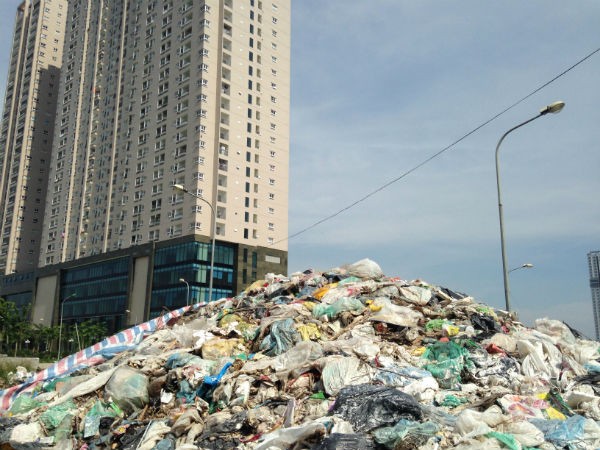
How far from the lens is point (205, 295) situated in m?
54.7

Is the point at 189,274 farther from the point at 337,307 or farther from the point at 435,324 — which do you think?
the point at 435,324

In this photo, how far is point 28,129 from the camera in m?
91.7

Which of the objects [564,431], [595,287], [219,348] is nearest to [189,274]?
[219,348]

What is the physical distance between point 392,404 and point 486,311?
23.5 ft

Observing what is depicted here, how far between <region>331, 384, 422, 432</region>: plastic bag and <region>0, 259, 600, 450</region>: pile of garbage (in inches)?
0.8

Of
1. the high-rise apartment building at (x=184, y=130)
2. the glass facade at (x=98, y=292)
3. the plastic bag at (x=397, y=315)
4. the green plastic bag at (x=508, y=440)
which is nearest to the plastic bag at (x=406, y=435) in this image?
the green plastic bag at (x=508, y=440)

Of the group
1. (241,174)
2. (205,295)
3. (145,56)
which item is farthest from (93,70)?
(205,295)

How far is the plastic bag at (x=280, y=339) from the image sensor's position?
1141 cm

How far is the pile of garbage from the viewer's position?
23.2 ft

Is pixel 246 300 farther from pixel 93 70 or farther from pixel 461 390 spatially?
pixel 93 70

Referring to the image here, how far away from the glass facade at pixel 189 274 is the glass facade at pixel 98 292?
19.5ft

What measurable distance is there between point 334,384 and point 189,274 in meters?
46.7

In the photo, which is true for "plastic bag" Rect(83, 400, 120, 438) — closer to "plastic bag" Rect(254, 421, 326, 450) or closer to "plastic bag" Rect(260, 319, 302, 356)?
"plastic bag" Rect(260, 319, 302, 356)

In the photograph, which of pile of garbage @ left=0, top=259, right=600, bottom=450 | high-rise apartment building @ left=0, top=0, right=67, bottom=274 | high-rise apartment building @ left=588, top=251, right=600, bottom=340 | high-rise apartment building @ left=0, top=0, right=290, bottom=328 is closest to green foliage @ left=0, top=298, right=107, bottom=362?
high-rise apartment building @ left=0, top=0, right=290, bottom=328
